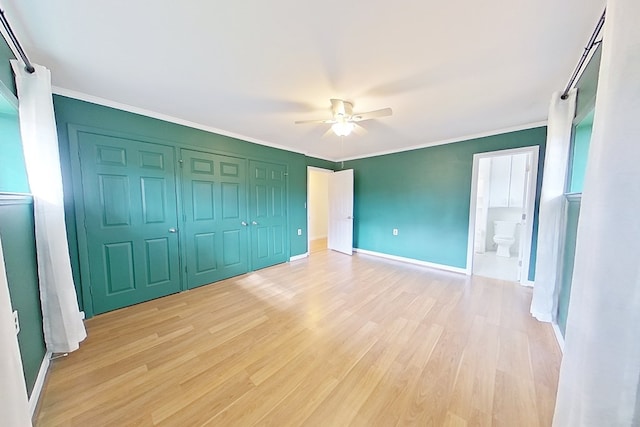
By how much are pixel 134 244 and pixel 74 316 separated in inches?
38.3

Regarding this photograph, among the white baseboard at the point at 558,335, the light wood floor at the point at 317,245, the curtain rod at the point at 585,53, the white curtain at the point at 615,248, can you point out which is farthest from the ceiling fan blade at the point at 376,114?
the light wood floor at the point at 317,245

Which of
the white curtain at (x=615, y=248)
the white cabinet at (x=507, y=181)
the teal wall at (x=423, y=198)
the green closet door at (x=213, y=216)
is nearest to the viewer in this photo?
the white curtain at (x=615, y=248)

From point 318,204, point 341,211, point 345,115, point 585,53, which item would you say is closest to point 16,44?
point 345,115

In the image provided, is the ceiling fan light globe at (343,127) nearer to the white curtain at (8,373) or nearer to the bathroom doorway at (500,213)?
the white curtain at (8,373)

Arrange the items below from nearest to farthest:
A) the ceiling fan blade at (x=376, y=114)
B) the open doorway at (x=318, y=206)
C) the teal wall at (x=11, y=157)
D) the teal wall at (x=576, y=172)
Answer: the teal wall at (x=11, y=157)
the teal wall at (x=576, y=172)
the ceiling fan blade at (x=376, y=114)
the open doorway at (x=318, y=206)

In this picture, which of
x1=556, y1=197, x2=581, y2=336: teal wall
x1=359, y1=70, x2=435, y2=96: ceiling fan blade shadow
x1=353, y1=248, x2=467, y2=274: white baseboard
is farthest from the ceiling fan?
x1=353, y1=248, x2=467, y2=274: white baseboard

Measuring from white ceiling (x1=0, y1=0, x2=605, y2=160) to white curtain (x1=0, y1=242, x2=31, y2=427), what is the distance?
1.49 m

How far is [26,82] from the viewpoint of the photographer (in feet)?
5.13

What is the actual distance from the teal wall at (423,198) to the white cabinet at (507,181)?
5.48 ft

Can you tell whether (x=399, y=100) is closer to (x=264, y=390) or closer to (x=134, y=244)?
(x=264, y=390)

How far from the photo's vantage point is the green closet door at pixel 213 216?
3.03m

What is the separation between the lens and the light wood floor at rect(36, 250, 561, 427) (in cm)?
131

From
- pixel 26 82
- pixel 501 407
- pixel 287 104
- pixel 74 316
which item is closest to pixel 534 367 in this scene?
pixel 501 407

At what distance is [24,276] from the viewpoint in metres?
1.47
